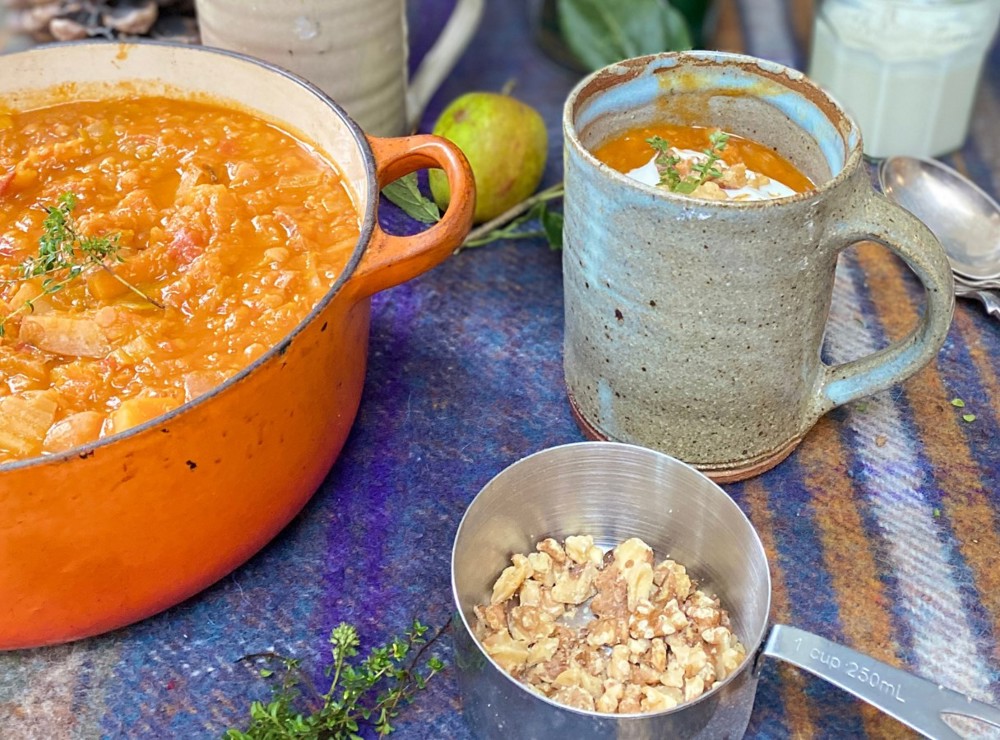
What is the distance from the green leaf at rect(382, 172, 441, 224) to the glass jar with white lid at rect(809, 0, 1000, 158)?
2.39 feet

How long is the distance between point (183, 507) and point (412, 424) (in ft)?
1.21

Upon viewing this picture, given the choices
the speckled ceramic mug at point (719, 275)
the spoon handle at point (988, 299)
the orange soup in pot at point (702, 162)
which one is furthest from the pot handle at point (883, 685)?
the spoon handle at point (988, 299)

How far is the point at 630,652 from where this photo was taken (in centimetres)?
91

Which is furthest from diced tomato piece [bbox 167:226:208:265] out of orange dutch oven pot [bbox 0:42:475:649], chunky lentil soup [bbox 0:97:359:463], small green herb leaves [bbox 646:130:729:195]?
small green herb leaves [bbox 646:130:729:195]

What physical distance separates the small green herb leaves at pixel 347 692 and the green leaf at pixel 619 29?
1067 mm

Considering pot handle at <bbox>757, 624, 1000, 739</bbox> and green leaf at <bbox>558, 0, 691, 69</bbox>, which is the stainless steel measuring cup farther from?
green leaf at <bbox>558, 0, 691, 69</bbox>

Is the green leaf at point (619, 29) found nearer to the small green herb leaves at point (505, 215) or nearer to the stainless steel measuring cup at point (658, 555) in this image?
the small green herb leaves at point (505, 215)

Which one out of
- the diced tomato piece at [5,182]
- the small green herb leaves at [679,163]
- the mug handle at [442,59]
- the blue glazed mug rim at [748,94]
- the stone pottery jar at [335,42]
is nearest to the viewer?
the blue glazed mug rim at [748,94]

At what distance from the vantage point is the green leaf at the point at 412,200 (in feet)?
4.17

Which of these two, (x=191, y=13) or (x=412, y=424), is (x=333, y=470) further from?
(x=191, y=13)

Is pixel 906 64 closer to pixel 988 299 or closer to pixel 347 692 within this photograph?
pixel 988 299

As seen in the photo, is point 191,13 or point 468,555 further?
point 191,13

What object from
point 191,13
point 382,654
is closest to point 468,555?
point 382,654

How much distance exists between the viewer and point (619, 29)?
1676mm
